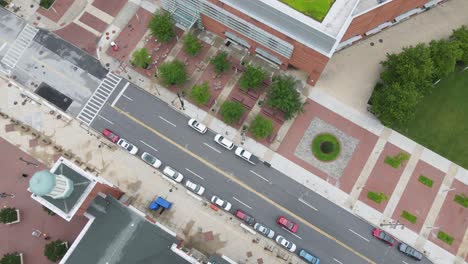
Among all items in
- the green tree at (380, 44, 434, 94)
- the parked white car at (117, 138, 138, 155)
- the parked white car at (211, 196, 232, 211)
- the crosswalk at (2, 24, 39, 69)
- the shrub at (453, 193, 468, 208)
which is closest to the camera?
the parked white car at (211, 196, 232, 211)

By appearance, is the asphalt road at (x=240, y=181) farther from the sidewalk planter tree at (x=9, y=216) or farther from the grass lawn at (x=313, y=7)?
the grass lawn at (x=313, y=7)

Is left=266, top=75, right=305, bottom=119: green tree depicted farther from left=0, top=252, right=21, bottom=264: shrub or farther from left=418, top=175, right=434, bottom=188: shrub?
left=0, top=252, right=21, bottom=264: shrub

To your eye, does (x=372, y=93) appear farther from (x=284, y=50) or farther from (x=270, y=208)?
(x=270, y=208)

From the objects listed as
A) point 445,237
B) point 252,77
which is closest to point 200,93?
point 252,77

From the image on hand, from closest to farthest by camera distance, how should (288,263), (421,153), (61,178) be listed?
(61,178) < (288,263) < (421,153)

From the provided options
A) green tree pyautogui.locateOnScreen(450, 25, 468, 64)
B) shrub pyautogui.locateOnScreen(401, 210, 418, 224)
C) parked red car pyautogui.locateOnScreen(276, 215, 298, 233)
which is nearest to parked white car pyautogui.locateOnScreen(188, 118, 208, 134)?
parked red car pyautogui.locateOnScreen(276, 215, 298, 233)

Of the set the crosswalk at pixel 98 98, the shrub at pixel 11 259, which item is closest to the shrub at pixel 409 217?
the crosswalk at pixel 98 98

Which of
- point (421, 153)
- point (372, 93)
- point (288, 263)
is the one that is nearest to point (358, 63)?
point (372, 93)
